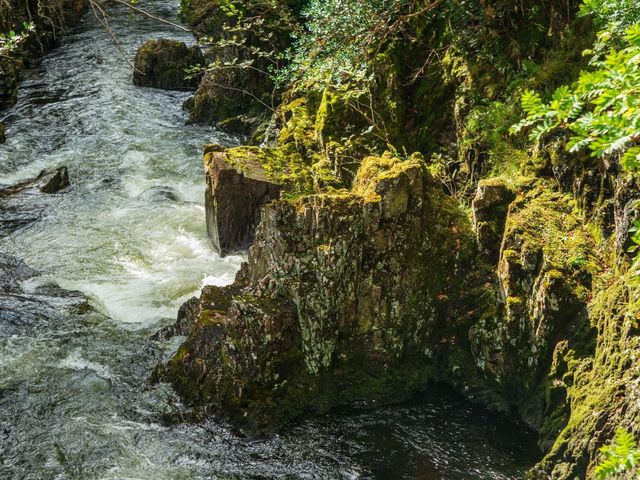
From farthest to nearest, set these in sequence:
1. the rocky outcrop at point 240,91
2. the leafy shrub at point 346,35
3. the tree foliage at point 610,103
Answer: the rocky outcrop at point 240,91
the leafy shrub at point 346,35
the tree foliage at point 610,103

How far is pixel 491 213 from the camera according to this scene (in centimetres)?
897

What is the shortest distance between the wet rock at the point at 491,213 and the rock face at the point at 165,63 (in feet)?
45.8

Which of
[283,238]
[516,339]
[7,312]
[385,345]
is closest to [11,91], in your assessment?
[7,312]

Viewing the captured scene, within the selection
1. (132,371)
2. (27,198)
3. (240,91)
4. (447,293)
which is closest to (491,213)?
(447,293)

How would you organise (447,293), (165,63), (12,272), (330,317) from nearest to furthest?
(330,317)
(447,293)
(12,272)
(165,63)

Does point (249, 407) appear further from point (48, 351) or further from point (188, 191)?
point (188, 191)

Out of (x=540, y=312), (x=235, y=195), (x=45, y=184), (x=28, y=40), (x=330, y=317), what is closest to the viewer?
(x=540, y=312)

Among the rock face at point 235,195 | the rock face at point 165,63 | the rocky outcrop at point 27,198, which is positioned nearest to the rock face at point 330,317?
the rock face at point 235,195

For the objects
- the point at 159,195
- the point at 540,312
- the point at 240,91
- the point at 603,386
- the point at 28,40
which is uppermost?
the point at 28,40

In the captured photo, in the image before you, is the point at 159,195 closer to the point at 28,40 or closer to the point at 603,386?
the point at 603,386

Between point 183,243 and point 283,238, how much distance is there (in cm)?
436

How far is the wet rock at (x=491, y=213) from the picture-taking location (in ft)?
29.2

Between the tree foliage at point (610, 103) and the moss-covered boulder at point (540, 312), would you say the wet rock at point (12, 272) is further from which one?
the tree foliage at point (610, 103)

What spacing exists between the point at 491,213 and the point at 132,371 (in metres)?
5.23
